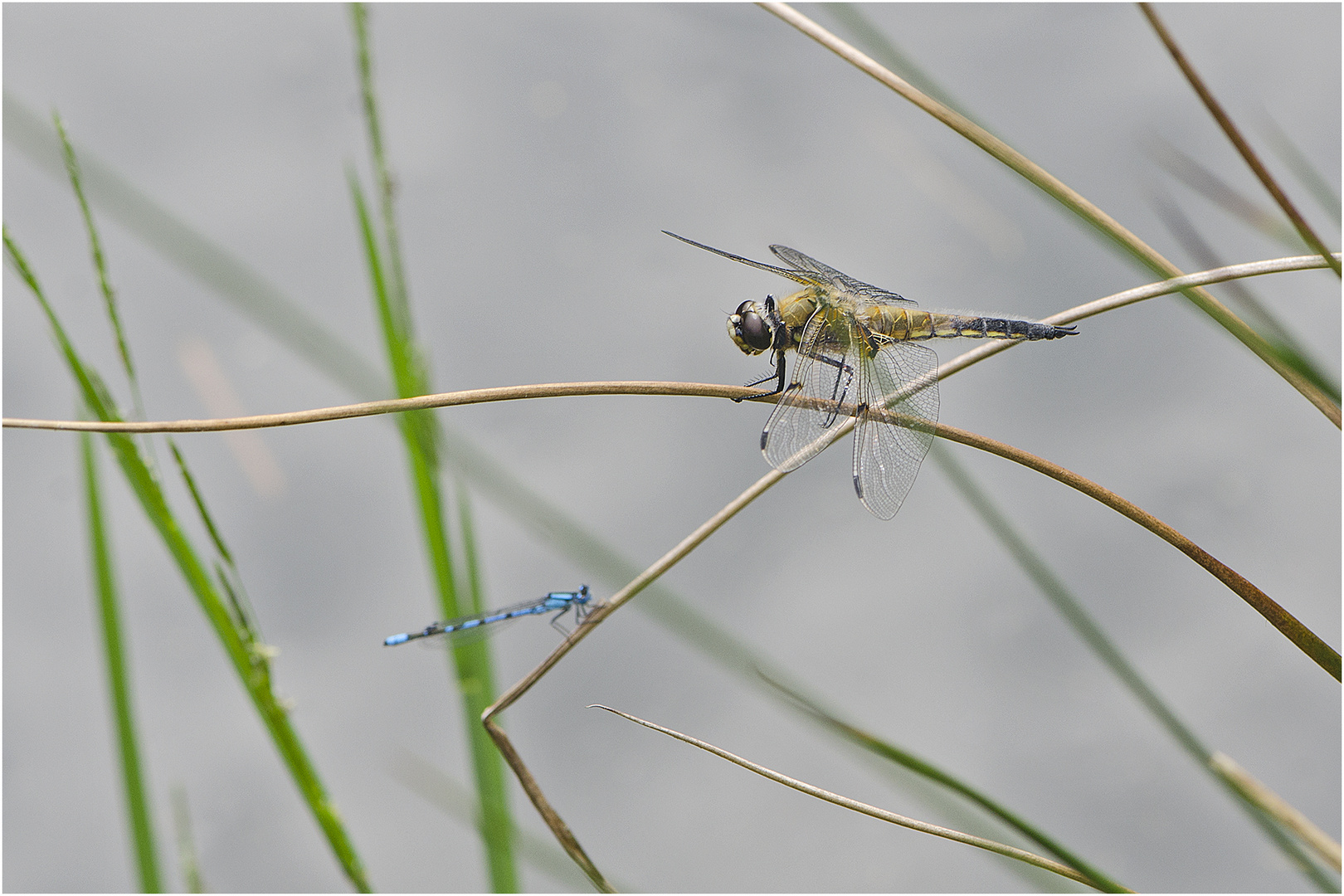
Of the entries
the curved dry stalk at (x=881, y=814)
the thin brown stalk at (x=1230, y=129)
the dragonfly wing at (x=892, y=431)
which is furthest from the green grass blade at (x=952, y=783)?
the thin brown stalk at (x=1230, y=129)

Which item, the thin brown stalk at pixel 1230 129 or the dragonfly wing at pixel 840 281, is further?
the dragonfly wing at pixel 840 281

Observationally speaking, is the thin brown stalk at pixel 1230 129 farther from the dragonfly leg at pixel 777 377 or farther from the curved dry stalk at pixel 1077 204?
the dragonfly leg at pixel 777 377

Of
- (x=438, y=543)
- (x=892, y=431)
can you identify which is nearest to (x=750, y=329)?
(x=892, y=431)

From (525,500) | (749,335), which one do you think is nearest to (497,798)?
(525,500)

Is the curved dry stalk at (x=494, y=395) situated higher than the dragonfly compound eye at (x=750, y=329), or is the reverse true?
the dragonfly compound eye at (x=750, y=329)

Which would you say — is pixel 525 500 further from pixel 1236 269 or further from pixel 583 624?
pixel 1236 269

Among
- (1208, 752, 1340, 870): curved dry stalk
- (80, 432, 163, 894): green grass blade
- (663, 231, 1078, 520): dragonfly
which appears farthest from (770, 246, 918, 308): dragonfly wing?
(80, 432, 163, 894): green grass blade

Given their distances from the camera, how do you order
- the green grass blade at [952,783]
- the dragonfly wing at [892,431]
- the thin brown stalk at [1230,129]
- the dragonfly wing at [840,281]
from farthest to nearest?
the dragonfly wing at [840,281] → the dragonfly wing at [892,431] → the green grass blade at [952,783] → the thin brown stalk at [1230,129]
